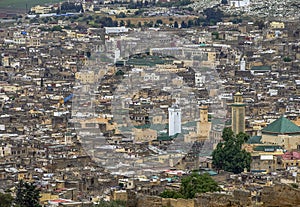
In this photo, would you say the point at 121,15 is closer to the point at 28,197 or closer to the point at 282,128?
the point at 282,128

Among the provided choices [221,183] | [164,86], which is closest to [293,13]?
[164,86]

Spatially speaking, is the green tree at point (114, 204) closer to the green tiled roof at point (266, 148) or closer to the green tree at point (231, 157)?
the green tree at point (231, 157)

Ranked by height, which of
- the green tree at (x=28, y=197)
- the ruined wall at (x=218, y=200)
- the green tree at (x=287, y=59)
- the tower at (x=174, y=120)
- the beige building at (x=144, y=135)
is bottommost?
the green tree at (x=287, y=59)

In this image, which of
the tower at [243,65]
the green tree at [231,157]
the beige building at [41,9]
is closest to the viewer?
the green tree at [231,157]

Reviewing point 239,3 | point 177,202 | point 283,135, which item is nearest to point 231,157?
point 283,135

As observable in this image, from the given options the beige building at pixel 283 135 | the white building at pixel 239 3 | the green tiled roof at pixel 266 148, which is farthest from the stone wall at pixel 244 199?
the white building at pixel 239 3

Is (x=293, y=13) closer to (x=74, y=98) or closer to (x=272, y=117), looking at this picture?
(x=74, y=98)
